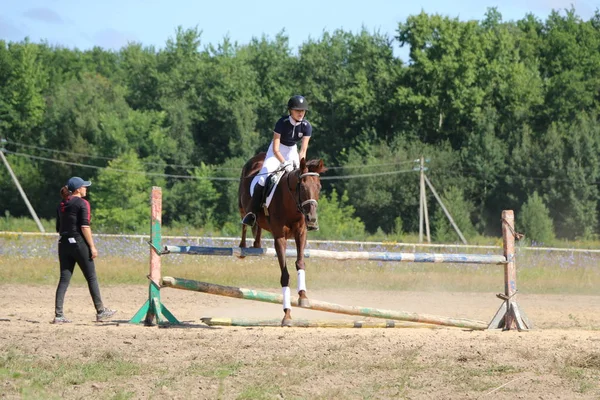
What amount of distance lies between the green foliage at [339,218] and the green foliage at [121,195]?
12062mm

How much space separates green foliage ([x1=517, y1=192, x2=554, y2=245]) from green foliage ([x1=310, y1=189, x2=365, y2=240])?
28.4 feet

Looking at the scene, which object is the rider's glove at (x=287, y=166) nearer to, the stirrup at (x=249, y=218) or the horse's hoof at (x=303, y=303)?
the stirrup at (x=249, y=218)

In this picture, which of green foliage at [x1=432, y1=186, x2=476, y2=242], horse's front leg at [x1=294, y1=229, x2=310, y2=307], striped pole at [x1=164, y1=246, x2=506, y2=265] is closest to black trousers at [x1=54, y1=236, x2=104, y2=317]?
striped pole at [x1=164, y1=246, x2=506, y2=265]

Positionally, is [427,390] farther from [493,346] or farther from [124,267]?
[124,267]

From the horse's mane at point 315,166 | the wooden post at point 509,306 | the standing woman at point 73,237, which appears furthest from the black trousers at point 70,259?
the wooden post at point 509,306

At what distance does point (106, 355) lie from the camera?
31.4 ft

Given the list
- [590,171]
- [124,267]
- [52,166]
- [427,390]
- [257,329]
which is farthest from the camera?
[52,166]

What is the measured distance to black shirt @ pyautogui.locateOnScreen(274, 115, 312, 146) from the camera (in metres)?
12.6

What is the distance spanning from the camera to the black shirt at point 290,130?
41.3 feet

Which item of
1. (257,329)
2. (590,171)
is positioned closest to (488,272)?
(257,329)

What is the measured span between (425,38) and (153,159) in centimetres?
2073

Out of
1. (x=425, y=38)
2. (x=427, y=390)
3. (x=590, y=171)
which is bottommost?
(x=427, y=390)

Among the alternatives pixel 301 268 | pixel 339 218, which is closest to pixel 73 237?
pixel 301 268

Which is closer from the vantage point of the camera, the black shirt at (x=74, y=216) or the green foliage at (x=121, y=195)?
the black shirt at (x=74, y=216)
